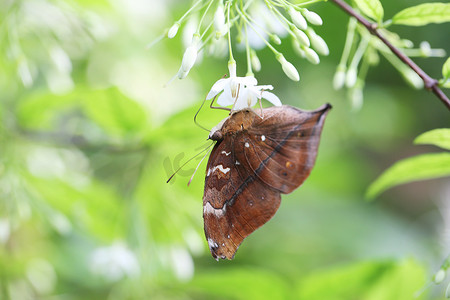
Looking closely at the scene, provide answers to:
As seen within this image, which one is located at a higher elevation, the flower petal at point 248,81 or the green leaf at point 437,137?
the flower petal at point 248,81

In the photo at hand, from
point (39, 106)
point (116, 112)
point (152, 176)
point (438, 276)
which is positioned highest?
point (39, 106)

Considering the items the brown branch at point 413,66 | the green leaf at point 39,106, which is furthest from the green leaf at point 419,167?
the green leaf at point 39,106

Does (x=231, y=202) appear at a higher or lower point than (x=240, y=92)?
lower

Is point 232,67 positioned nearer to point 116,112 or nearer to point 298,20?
point 298,20

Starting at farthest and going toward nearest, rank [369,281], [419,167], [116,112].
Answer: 1. [116,112]
2. [369,281]
3. [419,167]

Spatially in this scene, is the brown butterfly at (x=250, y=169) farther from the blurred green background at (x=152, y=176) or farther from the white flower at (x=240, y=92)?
the blurred green background at (x=152, y=176)

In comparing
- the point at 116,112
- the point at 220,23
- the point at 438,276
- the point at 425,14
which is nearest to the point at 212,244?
the point at 220,23

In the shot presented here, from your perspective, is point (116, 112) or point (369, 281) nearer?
point (369, 281)

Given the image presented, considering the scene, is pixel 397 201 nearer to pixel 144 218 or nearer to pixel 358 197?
pixel 358 197
